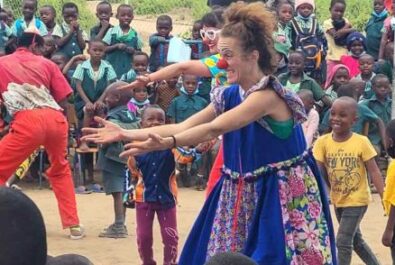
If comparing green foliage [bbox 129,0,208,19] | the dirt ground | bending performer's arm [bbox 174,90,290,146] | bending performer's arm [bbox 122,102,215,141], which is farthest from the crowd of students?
green foliage [bbox 129,0,208,19]

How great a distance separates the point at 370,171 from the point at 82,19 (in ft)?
32.8

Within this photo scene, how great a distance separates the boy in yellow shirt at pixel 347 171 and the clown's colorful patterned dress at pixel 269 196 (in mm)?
1788

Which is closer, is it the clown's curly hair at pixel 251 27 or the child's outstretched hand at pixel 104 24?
the clown's curly hair at pixel 251 27

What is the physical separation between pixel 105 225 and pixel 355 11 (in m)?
9.22

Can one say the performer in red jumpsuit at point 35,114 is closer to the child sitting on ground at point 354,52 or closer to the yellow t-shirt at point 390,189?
the yellow t-shirt at point 390,189

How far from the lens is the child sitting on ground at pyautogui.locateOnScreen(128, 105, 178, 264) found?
6.78 metres

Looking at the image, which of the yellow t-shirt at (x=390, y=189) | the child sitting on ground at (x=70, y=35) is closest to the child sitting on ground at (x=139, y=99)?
the child sitting on ground at (x=70, y=35)

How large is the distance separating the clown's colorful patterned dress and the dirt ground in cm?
284

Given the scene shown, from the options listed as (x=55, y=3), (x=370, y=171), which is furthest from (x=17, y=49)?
(x=55, y=3)

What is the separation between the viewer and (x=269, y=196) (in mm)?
4734

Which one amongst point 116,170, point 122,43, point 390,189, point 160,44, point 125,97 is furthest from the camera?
point 160,44

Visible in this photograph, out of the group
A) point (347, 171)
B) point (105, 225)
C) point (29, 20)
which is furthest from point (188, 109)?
point (347, 171)

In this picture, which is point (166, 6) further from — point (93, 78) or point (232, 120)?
point (232, 120)

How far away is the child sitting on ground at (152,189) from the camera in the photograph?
6781mm
